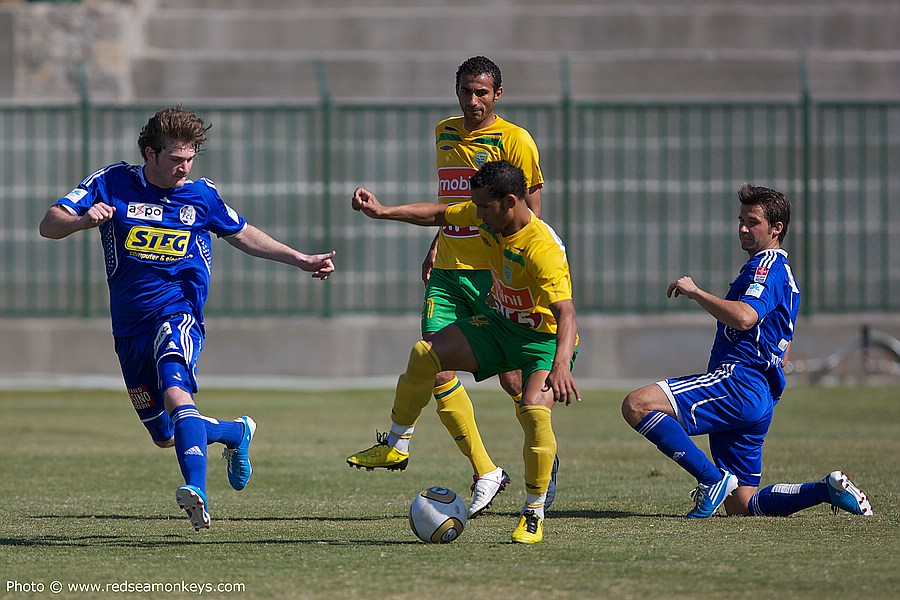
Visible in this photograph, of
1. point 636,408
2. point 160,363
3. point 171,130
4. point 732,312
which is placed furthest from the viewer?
point 636,408

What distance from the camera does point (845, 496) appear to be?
6941 mm

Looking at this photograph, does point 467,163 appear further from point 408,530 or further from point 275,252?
point 408,530

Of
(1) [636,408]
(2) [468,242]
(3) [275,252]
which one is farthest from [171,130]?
(1) [636,408]

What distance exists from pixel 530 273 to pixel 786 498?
71.1 inches

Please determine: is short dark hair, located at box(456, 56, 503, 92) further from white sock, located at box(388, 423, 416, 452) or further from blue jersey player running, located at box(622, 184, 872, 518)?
white sock, located at box(388, 423, 416, 452)

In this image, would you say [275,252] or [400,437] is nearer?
[400,437]

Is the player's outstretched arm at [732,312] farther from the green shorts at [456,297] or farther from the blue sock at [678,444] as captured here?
the green shorts at [456,297]

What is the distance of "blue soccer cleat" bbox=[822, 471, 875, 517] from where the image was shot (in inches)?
273

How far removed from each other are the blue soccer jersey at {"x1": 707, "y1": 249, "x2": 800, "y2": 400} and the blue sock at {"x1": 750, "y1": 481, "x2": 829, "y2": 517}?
59cm

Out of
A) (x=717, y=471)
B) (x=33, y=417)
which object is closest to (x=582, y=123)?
(x=33, y=417)

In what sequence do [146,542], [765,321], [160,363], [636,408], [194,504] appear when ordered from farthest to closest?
[765,321]
[636,408]
[160,363]
[146,542]
[194,504]

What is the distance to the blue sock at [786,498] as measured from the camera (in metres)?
7.05

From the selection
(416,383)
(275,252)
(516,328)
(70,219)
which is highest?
(70,219)

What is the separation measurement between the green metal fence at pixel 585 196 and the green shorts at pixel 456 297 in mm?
9370
